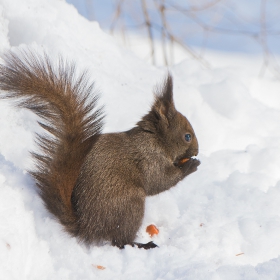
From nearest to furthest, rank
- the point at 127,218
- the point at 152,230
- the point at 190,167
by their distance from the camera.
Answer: the point at 127,218 < the point at 152,230 < the point at 190,167

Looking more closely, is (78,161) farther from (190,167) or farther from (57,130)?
(190,167)

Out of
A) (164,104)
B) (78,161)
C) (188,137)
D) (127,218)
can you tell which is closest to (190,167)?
(188,137)

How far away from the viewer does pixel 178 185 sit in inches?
120

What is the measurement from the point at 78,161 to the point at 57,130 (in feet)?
0.52

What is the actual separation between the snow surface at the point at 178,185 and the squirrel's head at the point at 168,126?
237mm

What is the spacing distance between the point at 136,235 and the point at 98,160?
403 millimetres

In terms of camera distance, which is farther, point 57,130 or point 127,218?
point 127,218

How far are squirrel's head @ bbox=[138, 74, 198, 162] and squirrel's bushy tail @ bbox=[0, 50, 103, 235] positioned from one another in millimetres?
506

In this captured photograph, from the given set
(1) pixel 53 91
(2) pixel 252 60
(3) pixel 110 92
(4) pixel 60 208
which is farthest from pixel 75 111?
(2) pixel 252 60

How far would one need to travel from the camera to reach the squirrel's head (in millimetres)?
2883

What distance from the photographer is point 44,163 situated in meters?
2.40

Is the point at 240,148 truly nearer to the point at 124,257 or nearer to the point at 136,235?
the point at 136,235

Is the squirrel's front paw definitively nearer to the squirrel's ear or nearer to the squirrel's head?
the squirrel's head

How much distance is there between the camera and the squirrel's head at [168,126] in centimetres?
288
